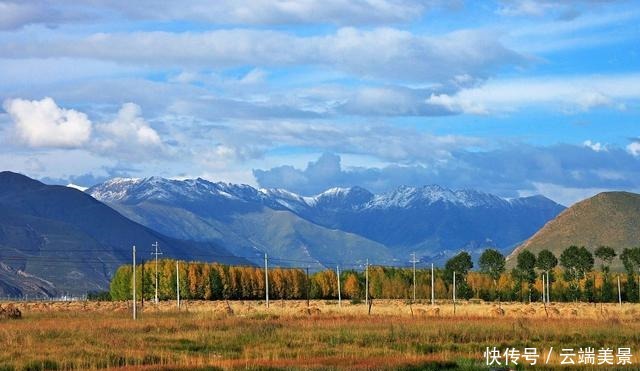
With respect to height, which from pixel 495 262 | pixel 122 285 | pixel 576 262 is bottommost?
pixel 122 285

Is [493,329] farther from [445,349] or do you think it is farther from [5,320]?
[5,320]

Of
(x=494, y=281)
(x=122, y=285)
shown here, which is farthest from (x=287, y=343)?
(x=494, y=281)

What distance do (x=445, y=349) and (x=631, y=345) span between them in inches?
404

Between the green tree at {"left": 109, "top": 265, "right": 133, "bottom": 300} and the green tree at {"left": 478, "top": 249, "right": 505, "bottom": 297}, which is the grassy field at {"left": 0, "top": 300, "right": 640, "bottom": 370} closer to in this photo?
the green tree at {"left": 109, "top": 265, "right": 133, "bottom": 300}

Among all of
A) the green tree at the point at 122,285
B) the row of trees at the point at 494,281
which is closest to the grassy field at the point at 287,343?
the row of trees at the point at 494,281

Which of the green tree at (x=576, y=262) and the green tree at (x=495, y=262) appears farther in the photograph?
the green tree at (x=495, y=262)

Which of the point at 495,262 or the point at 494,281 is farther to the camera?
the point at 494,281

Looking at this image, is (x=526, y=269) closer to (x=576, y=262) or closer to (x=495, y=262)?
(x=576, y=262)

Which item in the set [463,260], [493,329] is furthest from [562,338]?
[463,260]

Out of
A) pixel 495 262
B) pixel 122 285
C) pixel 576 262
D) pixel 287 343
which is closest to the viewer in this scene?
pixel 287 343

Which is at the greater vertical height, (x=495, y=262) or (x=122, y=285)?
(x=495, y=262)

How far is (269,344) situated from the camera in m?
53.0

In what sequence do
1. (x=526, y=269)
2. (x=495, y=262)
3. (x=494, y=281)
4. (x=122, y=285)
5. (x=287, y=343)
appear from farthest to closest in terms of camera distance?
(x=494, y=281) → (x=495, y=262) → (x=122, y=285) → (x=526, y=269) → (x=287, y=343)

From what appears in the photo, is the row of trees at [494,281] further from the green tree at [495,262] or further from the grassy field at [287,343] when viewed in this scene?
the grassy field at [287,343]
